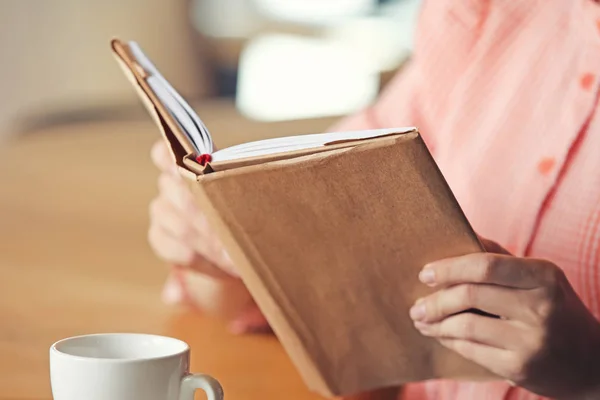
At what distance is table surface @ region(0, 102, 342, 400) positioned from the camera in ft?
2.63

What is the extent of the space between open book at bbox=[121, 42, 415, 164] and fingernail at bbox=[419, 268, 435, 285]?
0.41ft

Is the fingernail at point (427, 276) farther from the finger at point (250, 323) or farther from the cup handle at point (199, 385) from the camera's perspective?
the finger at point (250, 323)

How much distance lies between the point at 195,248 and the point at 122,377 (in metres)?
0.41

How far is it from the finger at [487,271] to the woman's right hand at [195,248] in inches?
12.9

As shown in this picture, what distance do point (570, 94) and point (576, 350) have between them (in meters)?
0.25

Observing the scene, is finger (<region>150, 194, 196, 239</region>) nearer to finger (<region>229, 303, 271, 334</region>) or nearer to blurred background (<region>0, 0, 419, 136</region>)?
finger (<region>229, 303, 271, 334</region>)

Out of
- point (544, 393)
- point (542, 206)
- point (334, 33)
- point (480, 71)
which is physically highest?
point (334, 33)

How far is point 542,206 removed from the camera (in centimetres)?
78

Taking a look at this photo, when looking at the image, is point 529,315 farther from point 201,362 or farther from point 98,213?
point 98,213

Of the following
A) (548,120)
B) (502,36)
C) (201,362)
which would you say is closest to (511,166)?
(548,120)

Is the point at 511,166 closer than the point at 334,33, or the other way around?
the point at 511,166

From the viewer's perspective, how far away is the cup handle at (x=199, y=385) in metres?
0.53

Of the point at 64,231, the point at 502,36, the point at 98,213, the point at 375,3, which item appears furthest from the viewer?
the point at 375,3

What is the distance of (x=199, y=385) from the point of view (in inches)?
20.8
